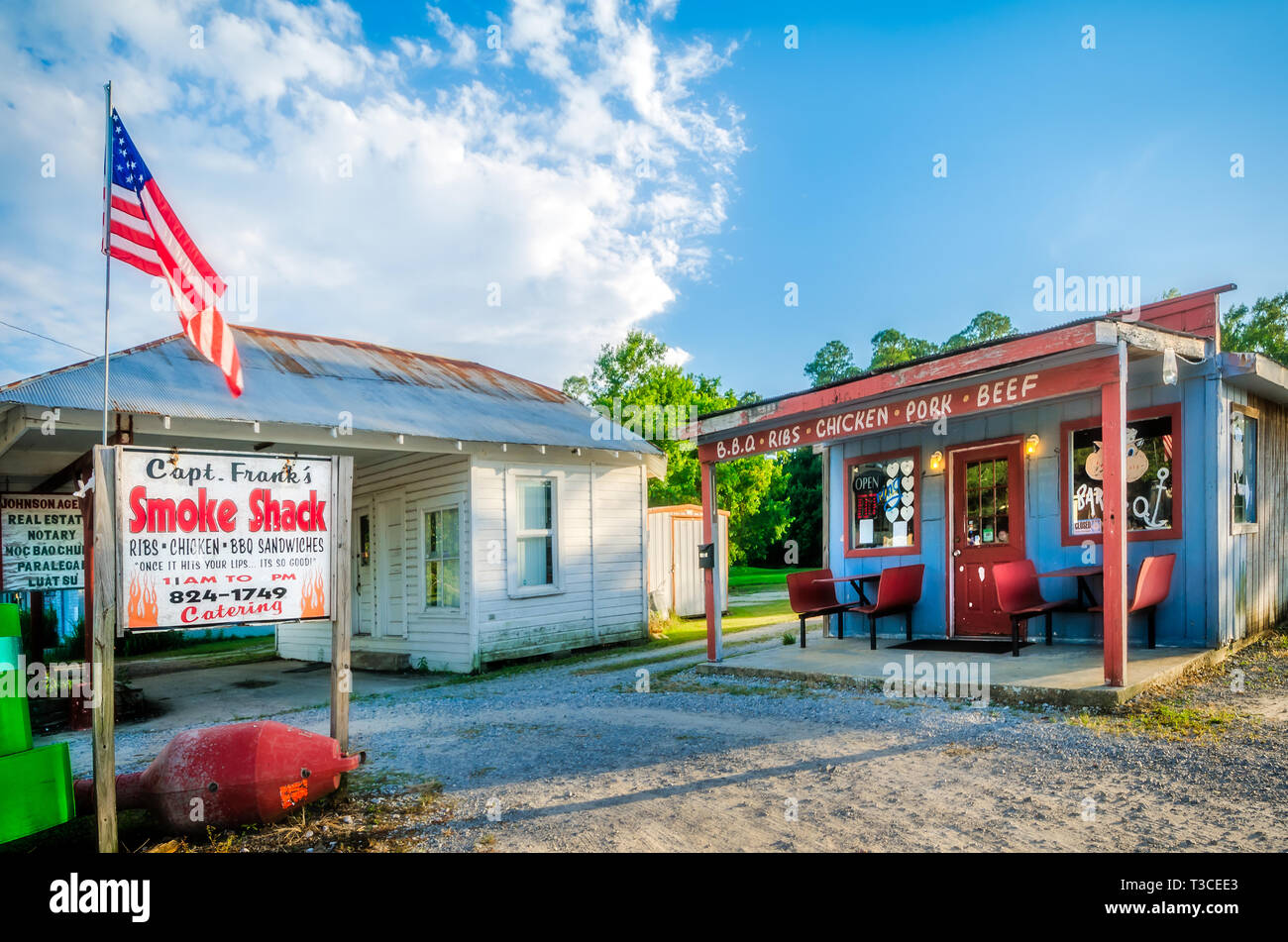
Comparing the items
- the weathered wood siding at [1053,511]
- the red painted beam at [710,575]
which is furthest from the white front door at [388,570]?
the weathered wood siding at [1053,511]

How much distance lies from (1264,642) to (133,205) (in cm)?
1110

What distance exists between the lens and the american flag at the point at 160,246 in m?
4.45

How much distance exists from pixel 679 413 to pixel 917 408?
25.2 metres

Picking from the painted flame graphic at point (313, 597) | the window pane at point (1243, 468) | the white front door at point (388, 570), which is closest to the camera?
the painted flame graphic at point (313, 597)

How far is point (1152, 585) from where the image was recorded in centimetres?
783

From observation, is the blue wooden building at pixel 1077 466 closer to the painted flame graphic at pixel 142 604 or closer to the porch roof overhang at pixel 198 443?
the porch roof overhang at pixel 198 443

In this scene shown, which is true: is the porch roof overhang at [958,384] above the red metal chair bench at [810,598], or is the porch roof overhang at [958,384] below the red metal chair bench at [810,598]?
above

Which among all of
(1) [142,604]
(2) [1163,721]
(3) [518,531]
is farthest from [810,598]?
(1) [142,604]

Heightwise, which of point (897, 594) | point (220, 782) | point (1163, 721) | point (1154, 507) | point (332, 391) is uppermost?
point (332, 391)

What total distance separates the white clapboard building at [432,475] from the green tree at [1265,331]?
28.4 meters

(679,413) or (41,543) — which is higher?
(679,413)

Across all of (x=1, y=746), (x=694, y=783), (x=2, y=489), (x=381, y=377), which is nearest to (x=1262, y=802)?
(x=694, y=783)

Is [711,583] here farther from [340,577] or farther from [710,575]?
[340,577]

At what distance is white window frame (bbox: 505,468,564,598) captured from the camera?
11.3 meters
